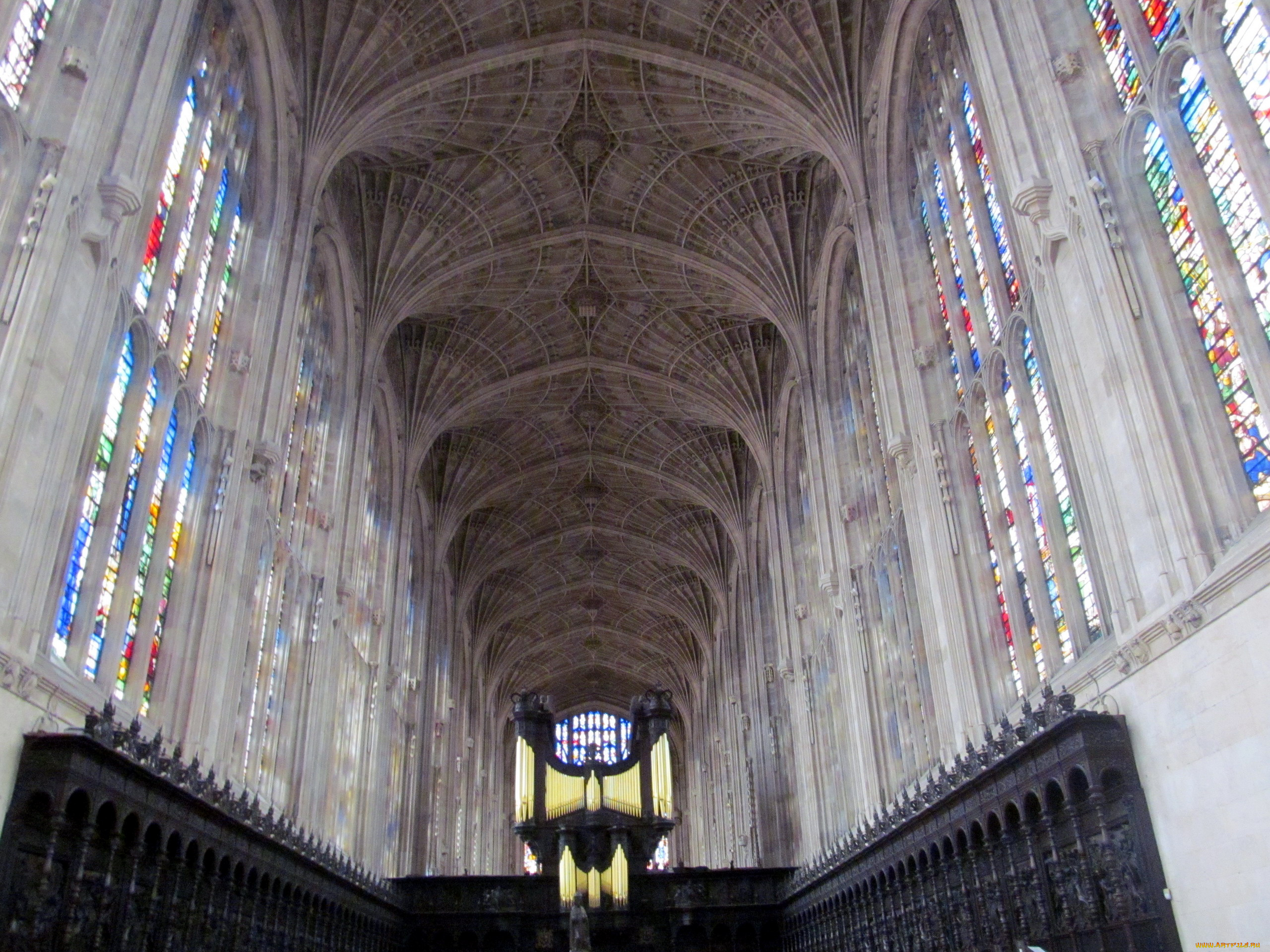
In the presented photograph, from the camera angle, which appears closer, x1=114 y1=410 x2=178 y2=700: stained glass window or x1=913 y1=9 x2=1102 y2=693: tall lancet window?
x1=913 y1=9 x2=1102 y2=693: tall lancet window

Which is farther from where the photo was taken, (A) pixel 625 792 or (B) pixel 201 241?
(A) pixel 625 792

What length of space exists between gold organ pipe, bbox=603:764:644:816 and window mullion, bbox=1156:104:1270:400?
3165 centimetres

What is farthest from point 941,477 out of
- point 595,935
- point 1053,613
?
point 595,935

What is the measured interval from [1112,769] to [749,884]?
65.0 feet

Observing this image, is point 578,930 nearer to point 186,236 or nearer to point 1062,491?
point 1062,491

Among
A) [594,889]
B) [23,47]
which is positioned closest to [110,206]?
[23,47]

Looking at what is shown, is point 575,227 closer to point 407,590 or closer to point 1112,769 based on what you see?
point 407,590

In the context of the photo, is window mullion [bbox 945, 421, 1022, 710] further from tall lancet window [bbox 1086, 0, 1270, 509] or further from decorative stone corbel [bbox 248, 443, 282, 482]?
decorative stone corbel [bbox 248, 443, 282, 482]

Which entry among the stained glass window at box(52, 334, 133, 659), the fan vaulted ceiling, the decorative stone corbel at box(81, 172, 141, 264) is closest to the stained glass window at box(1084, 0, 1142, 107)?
the fan vaulted ceiling

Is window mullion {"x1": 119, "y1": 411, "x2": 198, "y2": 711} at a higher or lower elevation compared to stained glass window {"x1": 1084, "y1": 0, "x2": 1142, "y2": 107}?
lower

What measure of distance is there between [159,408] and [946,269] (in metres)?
12.6

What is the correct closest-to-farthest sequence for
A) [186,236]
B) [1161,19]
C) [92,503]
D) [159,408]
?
[1161,19] < [92,503] < [159,408] < [186,236]

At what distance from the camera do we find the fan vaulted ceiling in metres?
22.2

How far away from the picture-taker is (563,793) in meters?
39.5
